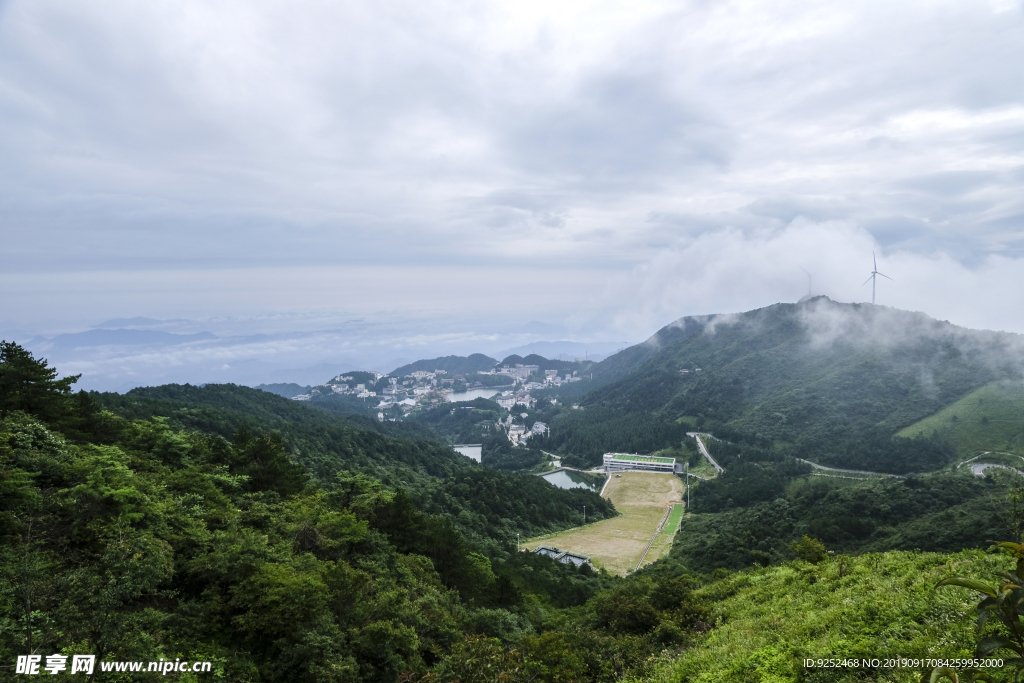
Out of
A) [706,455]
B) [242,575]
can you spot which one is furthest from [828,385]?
[242,575]

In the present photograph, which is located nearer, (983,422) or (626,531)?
(626,531)

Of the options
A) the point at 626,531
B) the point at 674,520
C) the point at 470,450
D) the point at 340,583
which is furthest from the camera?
the point at 470,450

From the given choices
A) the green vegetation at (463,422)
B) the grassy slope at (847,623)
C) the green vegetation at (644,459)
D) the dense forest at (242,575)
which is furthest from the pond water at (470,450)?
the grassy slope at (847,623)

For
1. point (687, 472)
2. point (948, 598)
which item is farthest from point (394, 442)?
point (948, 598)

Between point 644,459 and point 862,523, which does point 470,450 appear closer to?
point 644,459

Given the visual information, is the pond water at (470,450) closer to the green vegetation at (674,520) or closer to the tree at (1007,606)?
the green vegetation at (674,520)

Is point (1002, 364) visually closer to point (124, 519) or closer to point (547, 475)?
point (547, 475)

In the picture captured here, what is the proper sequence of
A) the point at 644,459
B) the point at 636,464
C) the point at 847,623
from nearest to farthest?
1. the point at 847,623
2. the point at 636,464
3. the point at 644,459
